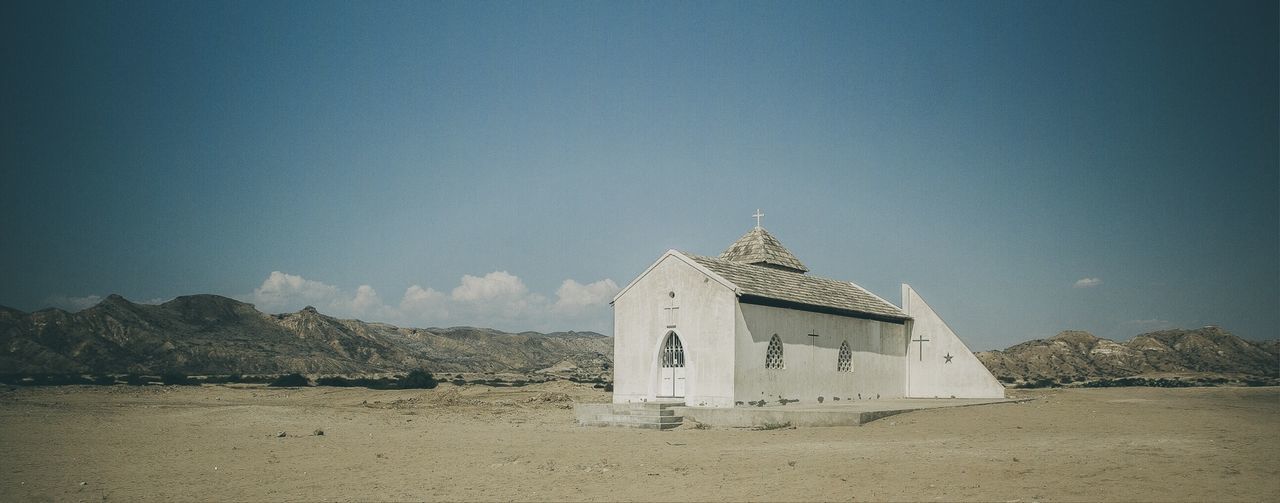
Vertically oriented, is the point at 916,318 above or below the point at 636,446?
above

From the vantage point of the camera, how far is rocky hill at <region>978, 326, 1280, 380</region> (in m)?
54.2

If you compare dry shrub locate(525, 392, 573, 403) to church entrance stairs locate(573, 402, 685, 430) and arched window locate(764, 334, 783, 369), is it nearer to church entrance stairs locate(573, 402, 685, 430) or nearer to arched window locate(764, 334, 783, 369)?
church entrance stairs locate(573, 402, 685, 430)

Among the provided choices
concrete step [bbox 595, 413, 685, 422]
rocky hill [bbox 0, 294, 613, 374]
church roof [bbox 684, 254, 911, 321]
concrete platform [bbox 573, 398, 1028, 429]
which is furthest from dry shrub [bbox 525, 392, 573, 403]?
rocky hill [bbox 0, 294, 613, 374]

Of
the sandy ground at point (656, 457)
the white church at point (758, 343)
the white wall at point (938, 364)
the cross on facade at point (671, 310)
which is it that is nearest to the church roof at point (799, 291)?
the white church at point (758, 343)

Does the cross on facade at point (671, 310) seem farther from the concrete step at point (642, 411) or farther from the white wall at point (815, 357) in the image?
the concrete step at point (642, 411)

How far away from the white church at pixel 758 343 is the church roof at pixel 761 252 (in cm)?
5

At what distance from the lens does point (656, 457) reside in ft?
49.4

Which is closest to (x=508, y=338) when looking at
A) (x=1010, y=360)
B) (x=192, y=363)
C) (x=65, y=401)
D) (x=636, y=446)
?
(x=192, y=363)

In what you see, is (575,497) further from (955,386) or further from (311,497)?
(955,386)

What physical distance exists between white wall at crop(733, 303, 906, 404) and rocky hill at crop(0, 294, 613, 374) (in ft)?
138

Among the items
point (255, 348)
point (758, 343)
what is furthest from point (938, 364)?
point (255, 348)

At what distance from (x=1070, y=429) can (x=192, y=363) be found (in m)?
53.3

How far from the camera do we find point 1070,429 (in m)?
16.6

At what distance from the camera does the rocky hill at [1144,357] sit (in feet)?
178
